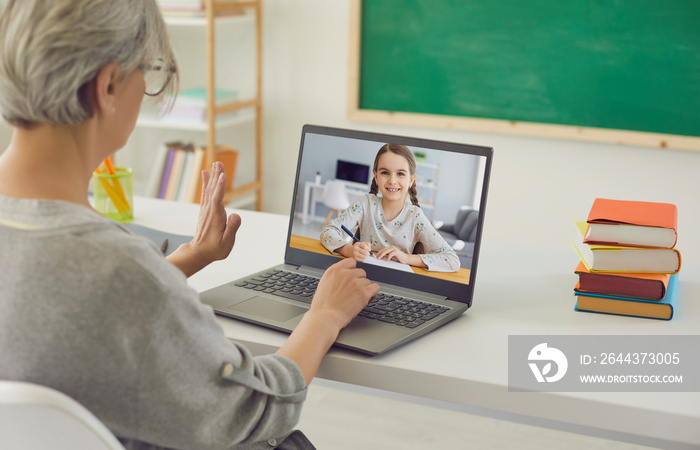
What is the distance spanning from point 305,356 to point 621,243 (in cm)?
59

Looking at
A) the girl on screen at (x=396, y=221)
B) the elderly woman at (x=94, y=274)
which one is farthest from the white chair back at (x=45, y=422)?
the girl on screen at (x=396, y=221)

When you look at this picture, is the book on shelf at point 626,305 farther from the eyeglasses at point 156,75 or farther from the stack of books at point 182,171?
the stack of books at point 182,171

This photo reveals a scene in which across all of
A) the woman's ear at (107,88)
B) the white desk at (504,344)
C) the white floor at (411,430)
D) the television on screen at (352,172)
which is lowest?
the white floor at (411,430)

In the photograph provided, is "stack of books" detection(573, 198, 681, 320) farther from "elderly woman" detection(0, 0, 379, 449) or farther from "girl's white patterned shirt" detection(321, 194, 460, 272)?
A: "elderly woman" detection(0, 0, 379, 449)

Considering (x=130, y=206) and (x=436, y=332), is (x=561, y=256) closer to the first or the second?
(x=436, y=332)

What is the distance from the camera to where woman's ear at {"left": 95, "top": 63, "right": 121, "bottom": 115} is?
0.75 meters

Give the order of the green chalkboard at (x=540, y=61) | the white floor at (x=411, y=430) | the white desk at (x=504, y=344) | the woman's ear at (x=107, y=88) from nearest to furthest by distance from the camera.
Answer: the woman's ear at (x=107, y=88), the white desk at (x=504, y=344), the white floor at (x=411, y=430), the green chalkboard at (x=540, y=61)

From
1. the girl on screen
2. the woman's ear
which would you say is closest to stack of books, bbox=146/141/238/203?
the girl on screen

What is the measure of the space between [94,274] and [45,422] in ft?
0.48

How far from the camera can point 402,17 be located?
2.96 metres

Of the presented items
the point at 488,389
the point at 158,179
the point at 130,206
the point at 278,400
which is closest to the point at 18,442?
the point at 278,400

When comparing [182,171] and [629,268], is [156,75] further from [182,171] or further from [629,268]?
[182,171]

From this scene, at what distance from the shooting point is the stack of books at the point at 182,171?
10.1 ft

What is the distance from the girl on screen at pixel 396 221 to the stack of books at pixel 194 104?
6.46 ft
